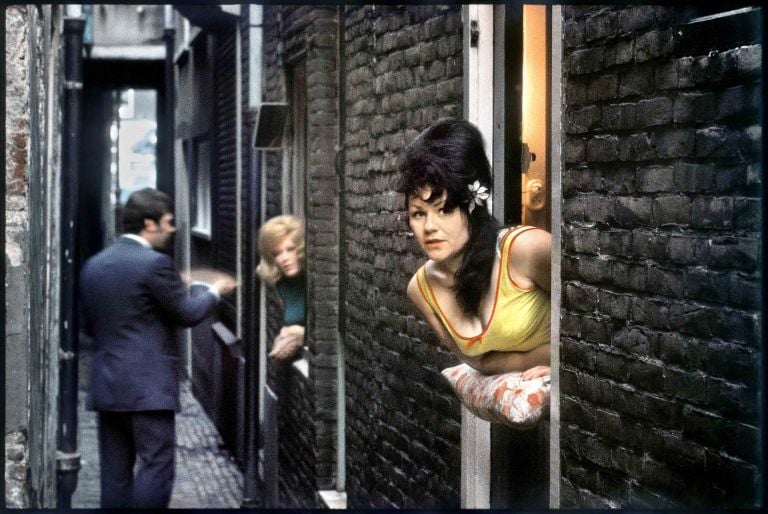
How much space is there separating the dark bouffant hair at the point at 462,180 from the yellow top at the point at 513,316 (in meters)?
0.05

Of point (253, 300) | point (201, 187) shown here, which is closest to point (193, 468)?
point (253, 300)

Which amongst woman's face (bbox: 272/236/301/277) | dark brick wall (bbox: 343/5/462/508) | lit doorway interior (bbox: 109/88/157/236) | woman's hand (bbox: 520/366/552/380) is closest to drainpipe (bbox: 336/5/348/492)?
dark brick wall (bbox: 343/5/462/508)

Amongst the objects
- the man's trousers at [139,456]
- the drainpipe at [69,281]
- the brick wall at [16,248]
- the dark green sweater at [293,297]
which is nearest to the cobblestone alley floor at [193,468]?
the drainpipe at [69,281]

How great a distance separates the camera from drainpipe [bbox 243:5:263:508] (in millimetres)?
8867

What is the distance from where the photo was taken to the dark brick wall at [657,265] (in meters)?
2.96

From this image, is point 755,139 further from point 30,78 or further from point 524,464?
point 30,78

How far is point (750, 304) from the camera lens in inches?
115

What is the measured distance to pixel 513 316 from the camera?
414cm

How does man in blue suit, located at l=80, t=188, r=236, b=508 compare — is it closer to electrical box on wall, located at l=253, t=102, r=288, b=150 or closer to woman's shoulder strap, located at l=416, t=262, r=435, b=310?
woman's shoulder strap, located at l=416, t=262, r=435, b=310

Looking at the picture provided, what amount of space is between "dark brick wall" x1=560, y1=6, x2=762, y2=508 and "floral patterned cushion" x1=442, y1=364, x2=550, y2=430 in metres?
0.14

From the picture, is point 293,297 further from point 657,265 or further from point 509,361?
point 657,265

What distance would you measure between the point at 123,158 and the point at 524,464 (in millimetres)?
15676

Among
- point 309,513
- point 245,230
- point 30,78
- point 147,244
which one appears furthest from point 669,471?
point 245,230

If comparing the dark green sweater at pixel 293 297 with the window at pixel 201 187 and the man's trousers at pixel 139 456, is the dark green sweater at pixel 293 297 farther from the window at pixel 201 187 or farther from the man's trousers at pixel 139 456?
the window at pixel 201 187
